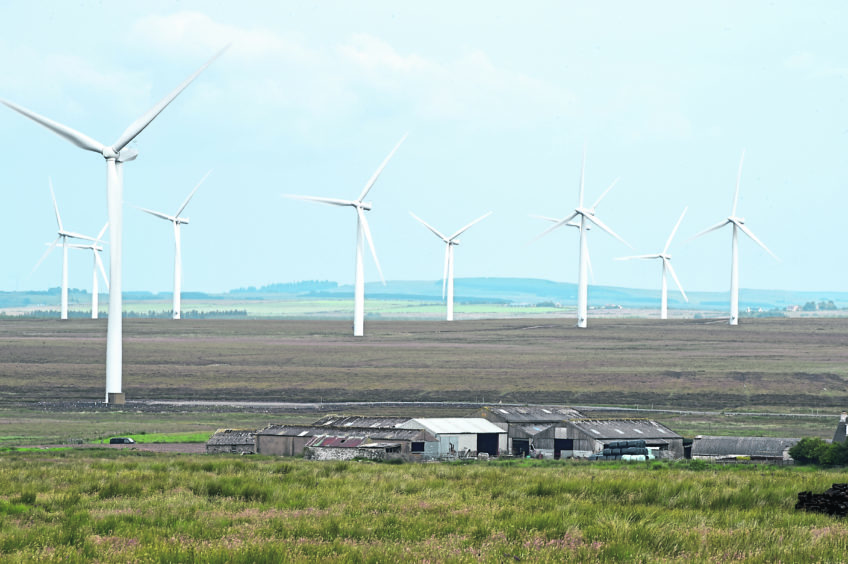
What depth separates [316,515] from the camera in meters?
20.9

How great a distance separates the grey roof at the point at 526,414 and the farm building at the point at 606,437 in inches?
146

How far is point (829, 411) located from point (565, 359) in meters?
44.6

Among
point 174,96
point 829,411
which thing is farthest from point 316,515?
point 829,411

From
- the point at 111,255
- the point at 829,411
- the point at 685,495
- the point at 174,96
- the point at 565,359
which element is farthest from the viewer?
the point at 565,359

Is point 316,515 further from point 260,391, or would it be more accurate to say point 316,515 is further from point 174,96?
point 260,391

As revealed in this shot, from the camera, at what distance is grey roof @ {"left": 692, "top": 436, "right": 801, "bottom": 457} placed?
199ft

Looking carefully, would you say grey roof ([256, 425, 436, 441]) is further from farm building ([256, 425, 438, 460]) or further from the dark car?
the dark car

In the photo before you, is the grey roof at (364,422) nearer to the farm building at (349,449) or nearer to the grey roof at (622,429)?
the farm building at (349,449)

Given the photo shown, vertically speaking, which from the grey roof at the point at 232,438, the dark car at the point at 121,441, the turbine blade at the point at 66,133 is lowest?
the dark car at the point at 121,441

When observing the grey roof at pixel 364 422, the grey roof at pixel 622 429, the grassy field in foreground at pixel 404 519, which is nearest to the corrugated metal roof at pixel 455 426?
the grey roof at pixel 364 422

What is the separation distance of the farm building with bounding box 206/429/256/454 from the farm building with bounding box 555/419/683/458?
1745 centimetres

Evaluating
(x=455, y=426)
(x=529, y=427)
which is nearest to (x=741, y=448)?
(x=529, y=427)

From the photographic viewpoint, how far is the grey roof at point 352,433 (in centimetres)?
6256

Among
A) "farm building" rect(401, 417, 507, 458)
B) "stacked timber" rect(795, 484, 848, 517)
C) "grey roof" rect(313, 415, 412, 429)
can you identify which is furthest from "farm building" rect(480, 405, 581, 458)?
"stacked timber" rect(795, 484, 848, 517)
